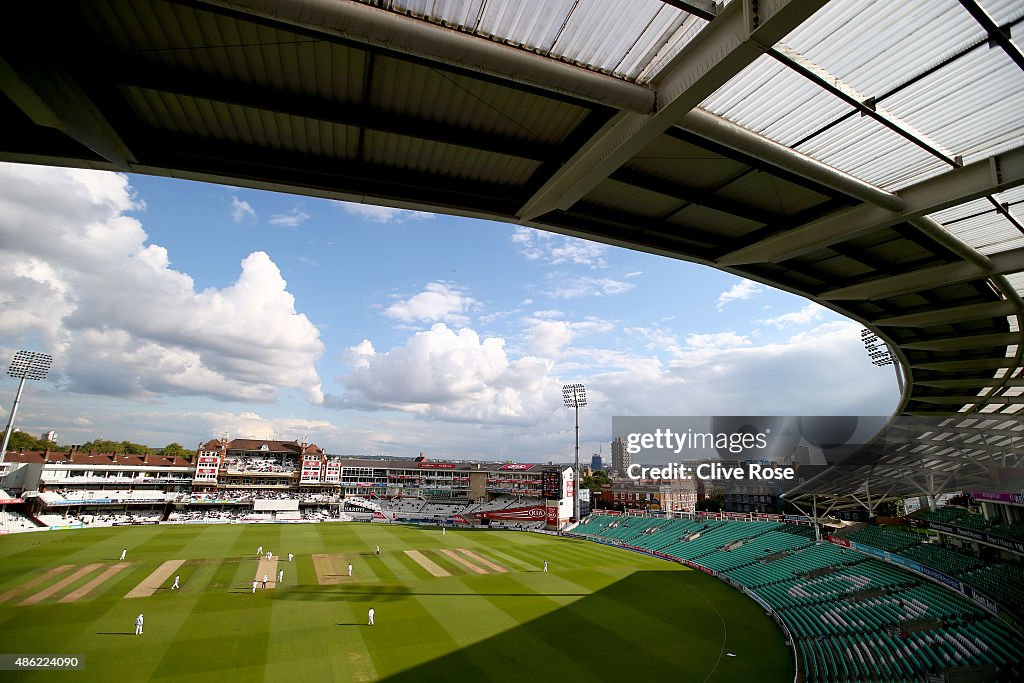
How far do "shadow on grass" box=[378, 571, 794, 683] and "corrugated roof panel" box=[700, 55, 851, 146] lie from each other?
17964 mm

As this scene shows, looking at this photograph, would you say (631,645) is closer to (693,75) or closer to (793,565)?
(793,565)

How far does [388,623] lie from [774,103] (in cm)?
2350

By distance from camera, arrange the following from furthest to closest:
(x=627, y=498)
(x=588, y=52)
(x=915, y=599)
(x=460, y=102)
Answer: (x=627, y=498) → (x=915, y=599) → (x=460, y=102) → (x=588, y=52)

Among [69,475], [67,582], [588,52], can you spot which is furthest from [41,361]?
[588,52]

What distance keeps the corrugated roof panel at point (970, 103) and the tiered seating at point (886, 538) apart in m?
29.9

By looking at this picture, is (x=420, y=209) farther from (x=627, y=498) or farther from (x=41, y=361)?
(x=41, y=361)

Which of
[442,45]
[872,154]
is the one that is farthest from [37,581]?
[872,154]

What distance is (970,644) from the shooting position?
16344 millimetres

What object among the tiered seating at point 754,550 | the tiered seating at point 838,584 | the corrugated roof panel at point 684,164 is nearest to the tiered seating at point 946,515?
the tiered seating at point 838,584

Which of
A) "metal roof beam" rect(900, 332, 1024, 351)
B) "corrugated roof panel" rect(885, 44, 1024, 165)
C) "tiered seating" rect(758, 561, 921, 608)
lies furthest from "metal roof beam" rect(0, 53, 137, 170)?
"tiered seating" rect(758, 561, 921, 608)

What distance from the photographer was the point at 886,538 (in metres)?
30.6

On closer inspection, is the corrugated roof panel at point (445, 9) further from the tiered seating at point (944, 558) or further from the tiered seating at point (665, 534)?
the tiered seating at point (665, 534)

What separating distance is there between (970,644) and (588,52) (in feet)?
74.4

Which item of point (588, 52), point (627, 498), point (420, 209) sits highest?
point (588, 52)
